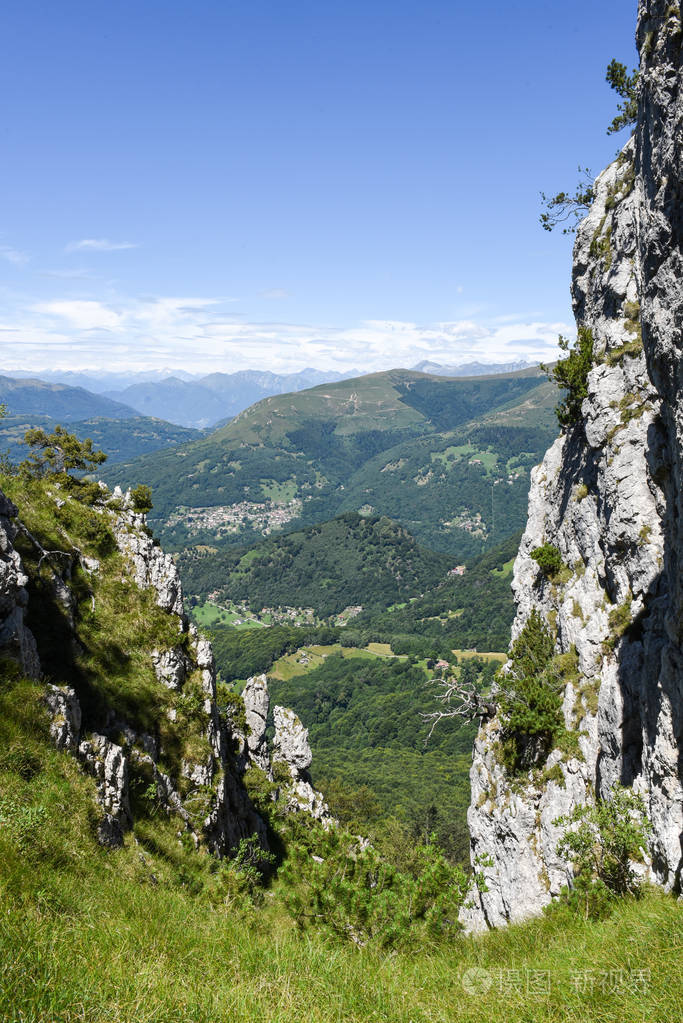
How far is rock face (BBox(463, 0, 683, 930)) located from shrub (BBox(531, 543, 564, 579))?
58 centimetres

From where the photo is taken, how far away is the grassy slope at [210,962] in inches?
212

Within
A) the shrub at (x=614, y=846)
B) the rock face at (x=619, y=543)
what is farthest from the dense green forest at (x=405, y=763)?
the shrub at (x=614, y=846)

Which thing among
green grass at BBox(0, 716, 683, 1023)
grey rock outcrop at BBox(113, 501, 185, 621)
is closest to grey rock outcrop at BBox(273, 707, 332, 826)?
grey rock outcrop at BBox(113, 501, 185, 621)

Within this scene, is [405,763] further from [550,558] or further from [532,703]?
[532,703]

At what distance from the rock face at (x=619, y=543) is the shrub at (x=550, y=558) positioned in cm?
58

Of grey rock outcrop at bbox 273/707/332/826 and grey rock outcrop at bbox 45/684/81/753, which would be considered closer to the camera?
grey rock outcrop at bbox 45/684/81/753

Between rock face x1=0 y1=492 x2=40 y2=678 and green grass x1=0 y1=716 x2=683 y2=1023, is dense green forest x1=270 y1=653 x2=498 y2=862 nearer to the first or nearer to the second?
rock face x1=0 y1=492 x2=40 y2=678

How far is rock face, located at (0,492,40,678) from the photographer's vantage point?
12828 millimetres

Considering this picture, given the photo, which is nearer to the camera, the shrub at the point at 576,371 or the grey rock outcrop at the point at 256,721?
the shrub at the point at 576,371

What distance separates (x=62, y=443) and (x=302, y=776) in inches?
1568

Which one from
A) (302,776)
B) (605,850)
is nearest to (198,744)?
(605,850)

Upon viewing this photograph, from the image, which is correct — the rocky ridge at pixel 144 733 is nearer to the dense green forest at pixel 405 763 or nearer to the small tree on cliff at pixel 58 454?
the small tree on cliff at pixel 58 454

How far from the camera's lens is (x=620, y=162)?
34375mm

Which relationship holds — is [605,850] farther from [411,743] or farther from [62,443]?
[411,743]
